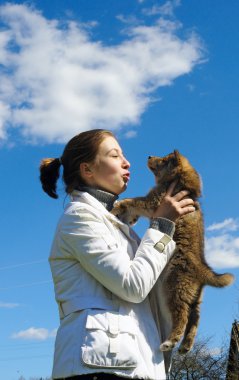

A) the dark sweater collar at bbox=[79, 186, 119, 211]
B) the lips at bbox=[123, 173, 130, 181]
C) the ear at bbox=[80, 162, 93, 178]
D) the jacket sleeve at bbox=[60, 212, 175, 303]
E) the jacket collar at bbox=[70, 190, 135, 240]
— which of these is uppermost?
the ear at bbox=[80, 162, 93, 178]

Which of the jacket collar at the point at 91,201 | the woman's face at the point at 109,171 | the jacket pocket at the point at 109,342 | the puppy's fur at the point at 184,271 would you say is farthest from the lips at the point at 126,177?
the jacket pocket at the point at 109,342

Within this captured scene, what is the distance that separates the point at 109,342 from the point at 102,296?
0.26 m

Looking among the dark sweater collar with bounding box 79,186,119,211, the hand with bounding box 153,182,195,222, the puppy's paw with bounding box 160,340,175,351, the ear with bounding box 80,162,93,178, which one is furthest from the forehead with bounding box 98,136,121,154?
the puppy's paw with bounding box 160,340,175,351

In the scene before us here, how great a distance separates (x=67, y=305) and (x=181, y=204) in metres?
0.97

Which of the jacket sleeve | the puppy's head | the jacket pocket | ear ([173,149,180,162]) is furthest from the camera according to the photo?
ear ([173,149,180,162])

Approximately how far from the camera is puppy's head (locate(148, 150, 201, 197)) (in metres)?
4.84

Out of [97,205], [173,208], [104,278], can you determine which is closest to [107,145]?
[97,205]

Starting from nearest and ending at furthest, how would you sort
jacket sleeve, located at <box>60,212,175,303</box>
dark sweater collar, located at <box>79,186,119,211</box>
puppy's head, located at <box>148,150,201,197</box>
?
jacket sleeve, located at <box>60,212,175,303</box>
dark sweater collar, located at <box>79,186,119,211</box>
puppy's head, located at <box>148,150,201,197</box>

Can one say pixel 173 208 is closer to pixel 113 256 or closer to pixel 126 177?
pixel 126 177

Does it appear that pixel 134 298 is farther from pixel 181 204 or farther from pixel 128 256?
pixel 181 204

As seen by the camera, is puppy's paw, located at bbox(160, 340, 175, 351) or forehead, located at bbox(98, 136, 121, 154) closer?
puppy's paw, located at bbox(160, 340, 175, 351)

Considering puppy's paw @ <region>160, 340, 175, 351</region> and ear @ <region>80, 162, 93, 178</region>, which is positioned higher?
ear @ <region>80, 162, 93, 178</region>

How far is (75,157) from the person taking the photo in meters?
3.54

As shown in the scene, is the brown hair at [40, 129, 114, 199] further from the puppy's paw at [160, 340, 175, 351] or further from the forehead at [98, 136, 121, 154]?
the puppy's paw at [160, 340, 175, 351]
